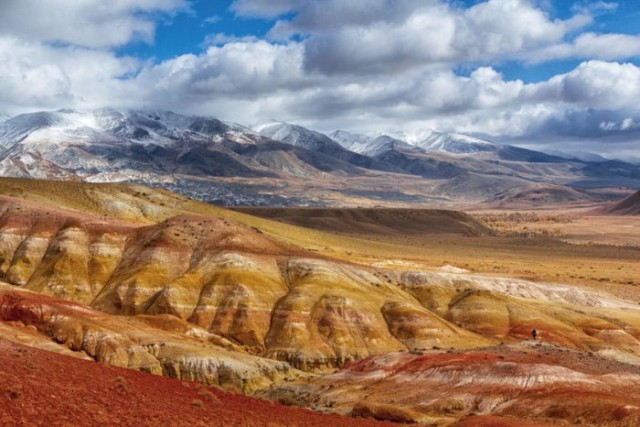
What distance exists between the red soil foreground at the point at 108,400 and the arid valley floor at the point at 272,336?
0.14 metres

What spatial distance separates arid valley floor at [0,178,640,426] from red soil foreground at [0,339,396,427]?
0.46ft

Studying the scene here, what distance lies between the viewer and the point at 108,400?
116 feet

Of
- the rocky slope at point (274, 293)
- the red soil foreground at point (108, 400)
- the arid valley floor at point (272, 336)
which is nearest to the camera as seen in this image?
the red soil foreground at point (108, 400)

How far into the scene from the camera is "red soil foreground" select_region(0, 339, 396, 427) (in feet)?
102

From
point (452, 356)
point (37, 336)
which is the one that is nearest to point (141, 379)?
point (37, 336)

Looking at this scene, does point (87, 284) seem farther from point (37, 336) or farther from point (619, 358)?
point (619, 358)

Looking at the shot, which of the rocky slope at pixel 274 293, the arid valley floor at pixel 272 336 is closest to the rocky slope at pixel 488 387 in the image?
the arid valley floor at pixel 272 336

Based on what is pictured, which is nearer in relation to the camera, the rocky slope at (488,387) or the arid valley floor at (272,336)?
the arid valley floor at (272,336)

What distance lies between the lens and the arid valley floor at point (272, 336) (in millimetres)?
41344

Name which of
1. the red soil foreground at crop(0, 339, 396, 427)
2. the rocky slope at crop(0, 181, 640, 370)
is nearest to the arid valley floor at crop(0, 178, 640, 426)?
the red soil foreground at crop(0, 339, 396, 427)

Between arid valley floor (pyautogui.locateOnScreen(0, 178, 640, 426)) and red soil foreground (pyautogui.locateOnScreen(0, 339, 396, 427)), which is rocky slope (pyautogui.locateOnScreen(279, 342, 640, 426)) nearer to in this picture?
arid valley floor (pyautogui.locateOnScreen(0, 178, 640, 426))

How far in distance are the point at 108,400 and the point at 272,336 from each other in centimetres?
4963

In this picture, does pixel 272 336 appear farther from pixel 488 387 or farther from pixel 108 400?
pixel 108 400

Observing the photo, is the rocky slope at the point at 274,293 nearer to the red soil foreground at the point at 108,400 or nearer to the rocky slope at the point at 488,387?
the rocky slope at the point at 488,387
